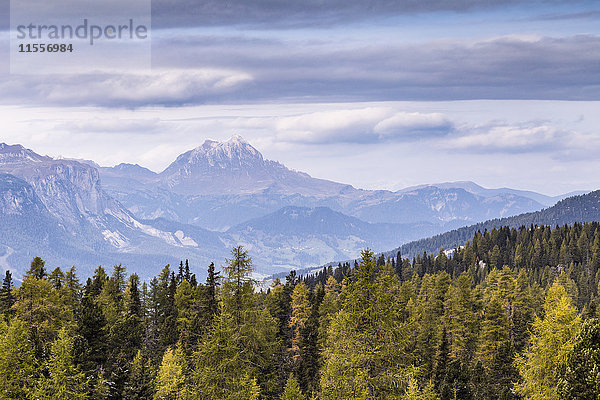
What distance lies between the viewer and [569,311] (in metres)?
44.5

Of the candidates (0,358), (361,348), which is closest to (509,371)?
(361,348)

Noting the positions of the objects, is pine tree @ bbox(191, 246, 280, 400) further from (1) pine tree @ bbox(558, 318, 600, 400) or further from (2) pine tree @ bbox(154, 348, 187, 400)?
(1) pine tree @ bbox(558, 318, 600, 400)

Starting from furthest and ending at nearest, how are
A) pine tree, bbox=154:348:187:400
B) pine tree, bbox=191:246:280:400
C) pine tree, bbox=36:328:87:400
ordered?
pine tree, bbox=154:348:187:400 → pine tree, bbox=36:328:87:400 → pine tree, bbox=191:246:280:400

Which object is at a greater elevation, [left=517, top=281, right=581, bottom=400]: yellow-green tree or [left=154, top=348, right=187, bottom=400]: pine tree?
[left=517, top=281, right=581, bottom=400]: yellow-green tree

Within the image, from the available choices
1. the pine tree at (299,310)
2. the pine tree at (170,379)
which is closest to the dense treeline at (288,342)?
the pine tree at (170,379)

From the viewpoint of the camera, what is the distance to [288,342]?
316 ft

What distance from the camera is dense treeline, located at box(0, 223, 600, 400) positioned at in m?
30.5

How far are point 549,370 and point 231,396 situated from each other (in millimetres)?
25140

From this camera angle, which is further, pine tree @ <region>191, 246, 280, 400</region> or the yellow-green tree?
the yellow-green tree

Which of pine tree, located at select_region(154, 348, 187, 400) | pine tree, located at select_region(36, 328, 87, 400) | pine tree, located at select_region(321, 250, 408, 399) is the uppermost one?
pine tree, located at select_region(321, 250, 408, 399)

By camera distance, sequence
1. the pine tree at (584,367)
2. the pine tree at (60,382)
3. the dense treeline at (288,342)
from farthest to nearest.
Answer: the pine tree at (60,382), the pine tree at (584,367), the dense treeline at (288,342)

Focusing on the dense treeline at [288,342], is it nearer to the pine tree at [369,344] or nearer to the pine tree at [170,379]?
the pine tree at [369,344]

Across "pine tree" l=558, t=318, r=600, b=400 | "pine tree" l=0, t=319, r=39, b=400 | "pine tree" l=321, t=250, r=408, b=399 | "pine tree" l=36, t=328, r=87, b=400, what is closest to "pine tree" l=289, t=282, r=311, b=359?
"pine tree" l=36, t=328, r=87, b=400

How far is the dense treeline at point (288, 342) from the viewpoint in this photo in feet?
100
